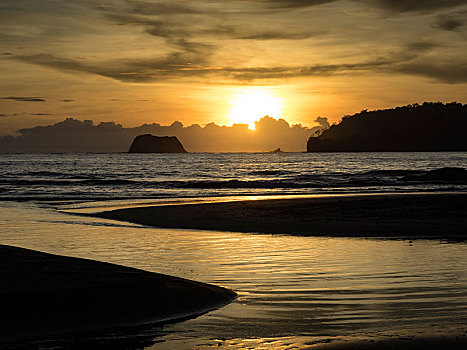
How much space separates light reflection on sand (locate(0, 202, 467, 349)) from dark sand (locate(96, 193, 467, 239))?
7.55 feet

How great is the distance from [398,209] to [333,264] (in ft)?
49.9

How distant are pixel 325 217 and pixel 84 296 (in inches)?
682

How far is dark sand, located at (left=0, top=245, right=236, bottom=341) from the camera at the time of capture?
27.2ft

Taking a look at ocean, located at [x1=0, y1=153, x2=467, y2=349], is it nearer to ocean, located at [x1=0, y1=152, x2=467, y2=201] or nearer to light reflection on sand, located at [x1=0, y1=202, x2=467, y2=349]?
light reflection on sand, located at [x1=0, y1=202, x2=467, y2=349]

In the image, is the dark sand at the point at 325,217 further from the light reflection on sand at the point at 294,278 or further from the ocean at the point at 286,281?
the light reflection on sand at the point at 294,278

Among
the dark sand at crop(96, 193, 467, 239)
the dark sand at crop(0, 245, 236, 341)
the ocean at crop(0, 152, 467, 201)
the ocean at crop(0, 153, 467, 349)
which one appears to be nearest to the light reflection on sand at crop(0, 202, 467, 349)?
the ocean at crop(0, 153, 467, 349)

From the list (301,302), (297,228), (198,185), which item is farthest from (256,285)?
(198,185)

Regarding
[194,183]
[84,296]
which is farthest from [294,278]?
[194,183]

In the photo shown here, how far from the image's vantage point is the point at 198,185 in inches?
2365

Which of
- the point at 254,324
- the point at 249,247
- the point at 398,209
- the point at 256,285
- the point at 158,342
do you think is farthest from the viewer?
the point at 398,209

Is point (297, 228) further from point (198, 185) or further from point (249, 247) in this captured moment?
point (198, 185)

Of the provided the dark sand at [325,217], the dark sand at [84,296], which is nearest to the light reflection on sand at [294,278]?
the dark sand at [84,296]

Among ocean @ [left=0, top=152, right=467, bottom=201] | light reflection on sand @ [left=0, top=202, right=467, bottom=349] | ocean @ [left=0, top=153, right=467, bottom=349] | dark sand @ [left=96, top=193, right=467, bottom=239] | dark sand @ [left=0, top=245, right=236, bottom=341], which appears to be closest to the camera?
ocean @ [left=0, top=153, right=467, bottom=349]

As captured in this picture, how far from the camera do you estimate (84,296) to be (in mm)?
8961
